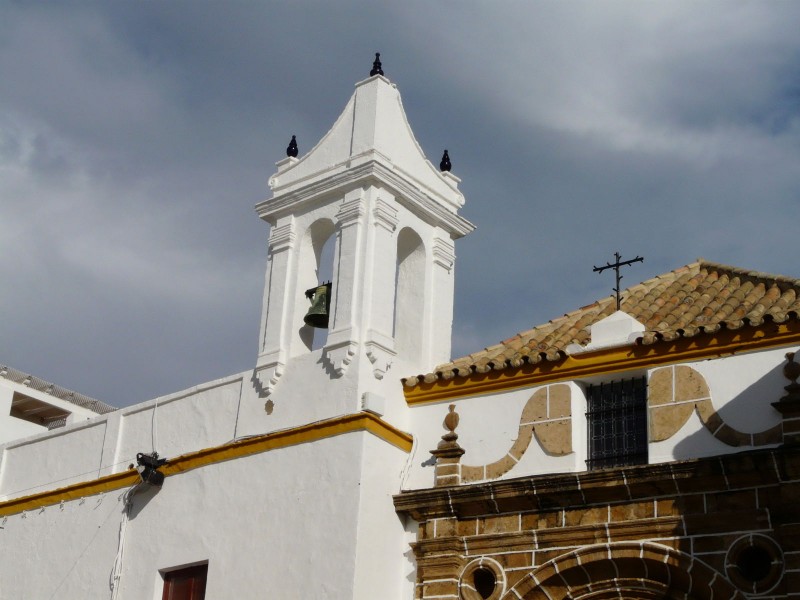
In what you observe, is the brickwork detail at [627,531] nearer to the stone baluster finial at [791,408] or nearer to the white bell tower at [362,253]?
the stone baluster finial at [791,408]

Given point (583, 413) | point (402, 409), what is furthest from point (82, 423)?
point (583, 413)

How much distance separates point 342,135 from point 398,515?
4.91 meters

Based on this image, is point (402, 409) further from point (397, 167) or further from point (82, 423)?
point (82, 423)

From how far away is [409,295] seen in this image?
16188 millimetres

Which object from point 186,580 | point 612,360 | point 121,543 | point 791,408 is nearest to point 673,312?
point 612,360

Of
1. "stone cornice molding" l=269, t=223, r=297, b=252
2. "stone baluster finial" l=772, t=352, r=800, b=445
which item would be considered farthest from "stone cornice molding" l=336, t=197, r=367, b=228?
"stone baluster finial" l=772, t=352, r=800, b=445

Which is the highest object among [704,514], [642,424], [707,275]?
[707,275]

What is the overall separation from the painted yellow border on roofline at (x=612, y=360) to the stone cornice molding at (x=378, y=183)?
8.17ft

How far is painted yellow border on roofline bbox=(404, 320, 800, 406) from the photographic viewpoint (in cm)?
1293

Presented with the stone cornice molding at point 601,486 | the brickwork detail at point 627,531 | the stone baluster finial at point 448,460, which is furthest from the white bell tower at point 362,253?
the brickwork detail at point 627,531

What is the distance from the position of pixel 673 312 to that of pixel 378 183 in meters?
3.73

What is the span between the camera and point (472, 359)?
1537 centimetres

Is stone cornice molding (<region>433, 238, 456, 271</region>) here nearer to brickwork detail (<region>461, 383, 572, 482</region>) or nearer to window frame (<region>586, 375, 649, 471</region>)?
brickwork detail (<region>461, 383, 572, 482</region>)

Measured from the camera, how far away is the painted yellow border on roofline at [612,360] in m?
12.9
